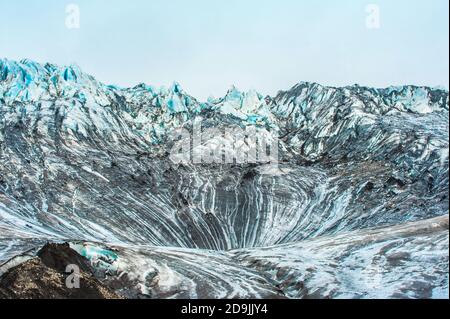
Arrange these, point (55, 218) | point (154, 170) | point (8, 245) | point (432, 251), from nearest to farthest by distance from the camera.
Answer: point (432, 251) < point (8, 245) < point (55, 218) < point (154, 170)

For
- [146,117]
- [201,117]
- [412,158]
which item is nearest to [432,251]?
[412,158]

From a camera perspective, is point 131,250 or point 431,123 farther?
point 431,123

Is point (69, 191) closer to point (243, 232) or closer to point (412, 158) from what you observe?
point (243, 232)

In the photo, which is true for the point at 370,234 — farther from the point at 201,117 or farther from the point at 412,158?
the point at 201,117

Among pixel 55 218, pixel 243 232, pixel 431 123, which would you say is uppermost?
pixel 431 123

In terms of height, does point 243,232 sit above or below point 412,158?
below

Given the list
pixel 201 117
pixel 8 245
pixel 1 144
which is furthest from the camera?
pixel 201 117
